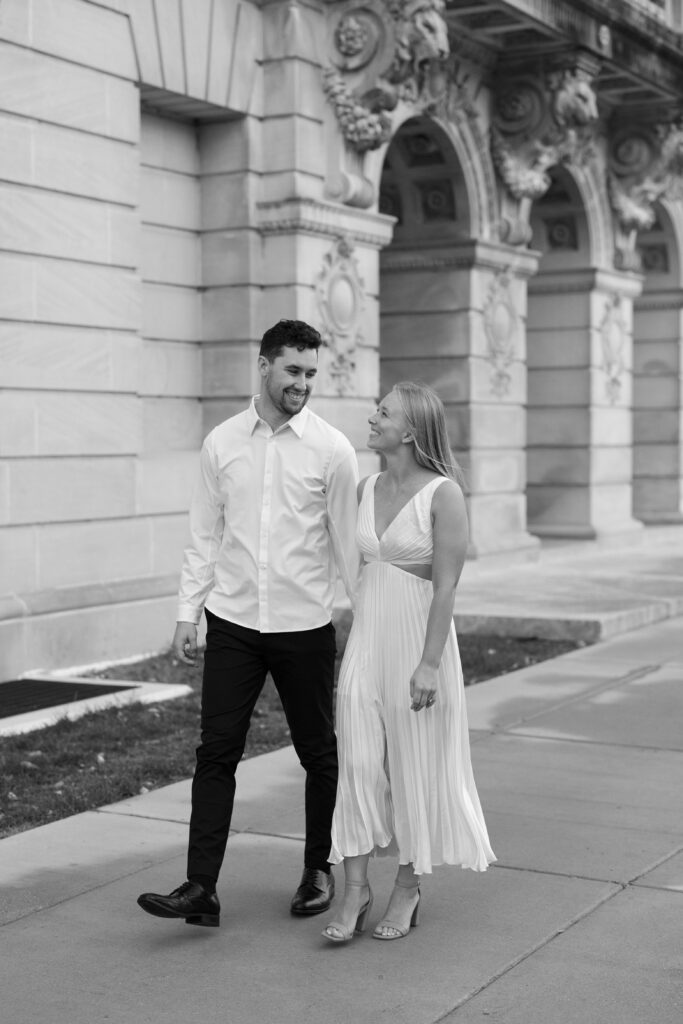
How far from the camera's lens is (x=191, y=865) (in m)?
5.09

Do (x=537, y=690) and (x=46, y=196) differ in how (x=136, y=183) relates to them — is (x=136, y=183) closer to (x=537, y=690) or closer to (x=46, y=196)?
(x=46, y=196)

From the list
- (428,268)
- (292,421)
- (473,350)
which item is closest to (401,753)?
(292,421)

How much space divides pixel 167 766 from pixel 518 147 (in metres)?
10.6

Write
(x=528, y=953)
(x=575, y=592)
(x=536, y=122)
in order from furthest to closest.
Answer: (x=536, y=122) → (x=575, y=592) → (x=528, y=953)

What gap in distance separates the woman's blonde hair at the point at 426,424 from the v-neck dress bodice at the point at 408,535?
0.20ft

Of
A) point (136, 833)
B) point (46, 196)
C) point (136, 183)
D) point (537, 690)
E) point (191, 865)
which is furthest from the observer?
point (136, 183)

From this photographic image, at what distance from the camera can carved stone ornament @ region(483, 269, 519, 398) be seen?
1659 centimetres

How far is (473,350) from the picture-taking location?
16281mm

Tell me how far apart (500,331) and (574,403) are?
7.96ft

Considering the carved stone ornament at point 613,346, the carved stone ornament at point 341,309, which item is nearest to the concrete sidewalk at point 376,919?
the carved stone ornament at point 341,309

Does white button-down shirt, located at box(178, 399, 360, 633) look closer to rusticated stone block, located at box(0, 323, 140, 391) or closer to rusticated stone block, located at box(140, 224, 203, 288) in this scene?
rusticated stone block, located at box(0, 323, 140, 391)

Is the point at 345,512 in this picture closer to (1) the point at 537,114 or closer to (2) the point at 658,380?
(1) the point at 537,114

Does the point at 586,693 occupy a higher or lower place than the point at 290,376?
lower

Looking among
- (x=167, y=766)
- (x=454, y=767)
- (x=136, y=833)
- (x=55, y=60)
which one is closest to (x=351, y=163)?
(x=55, y=60)
